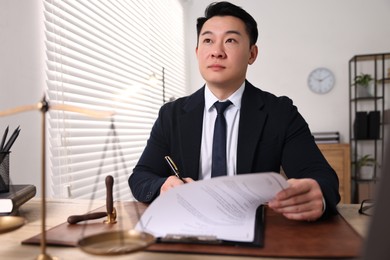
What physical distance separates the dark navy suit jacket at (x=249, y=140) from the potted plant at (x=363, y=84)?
10.3 ft

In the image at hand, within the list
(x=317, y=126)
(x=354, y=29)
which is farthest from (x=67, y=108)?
(x=354, y=29)

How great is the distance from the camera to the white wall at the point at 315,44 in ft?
14.5

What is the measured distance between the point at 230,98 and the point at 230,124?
12 cm

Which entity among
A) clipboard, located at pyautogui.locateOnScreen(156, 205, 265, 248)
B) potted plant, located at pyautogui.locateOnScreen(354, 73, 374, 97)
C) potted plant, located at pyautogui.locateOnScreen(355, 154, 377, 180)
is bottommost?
potted plant, located at pyautogui.locateOnScreen(355, 154, 377, 180)

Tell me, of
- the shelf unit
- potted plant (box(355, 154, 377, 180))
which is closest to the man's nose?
the shelf unit

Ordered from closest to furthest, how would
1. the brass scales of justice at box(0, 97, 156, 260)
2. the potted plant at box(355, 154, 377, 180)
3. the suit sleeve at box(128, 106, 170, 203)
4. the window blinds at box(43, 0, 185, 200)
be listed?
the brass scales of justice at box(0, 97, 156, 260) < the suit sleeve at box(128, 106, 170, 203) < the window blinds at box(43, 0, 185, 200) < the potted plant at box(355, 154, 377, 180)

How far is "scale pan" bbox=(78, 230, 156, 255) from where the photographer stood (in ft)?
1.54

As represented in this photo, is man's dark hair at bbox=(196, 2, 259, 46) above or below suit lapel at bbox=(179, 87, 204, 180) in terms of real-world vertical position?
above

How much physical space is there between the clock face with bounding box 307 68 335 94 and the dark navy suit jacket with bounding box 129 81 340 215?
3202 mm

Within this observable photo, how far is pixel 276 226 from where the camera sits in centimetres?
80

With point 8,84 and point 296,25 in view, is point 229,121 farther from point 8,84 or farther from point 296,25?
point 296,25

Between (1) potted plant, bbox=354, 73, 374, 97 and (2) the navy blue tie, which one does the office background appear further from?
(2) the navy blue tie

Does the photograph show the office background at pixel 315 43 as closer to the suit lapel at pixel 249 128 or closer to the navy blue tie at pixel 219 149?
the suit lapel at pixel 249 128

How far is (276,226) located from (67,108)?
539mm
